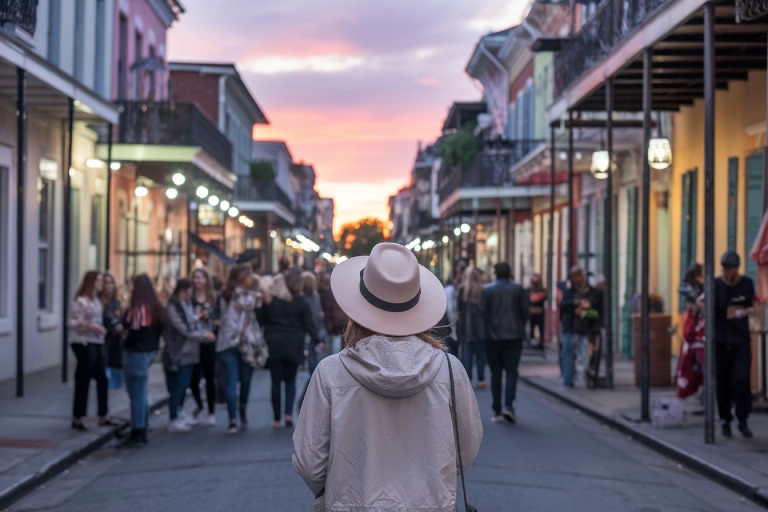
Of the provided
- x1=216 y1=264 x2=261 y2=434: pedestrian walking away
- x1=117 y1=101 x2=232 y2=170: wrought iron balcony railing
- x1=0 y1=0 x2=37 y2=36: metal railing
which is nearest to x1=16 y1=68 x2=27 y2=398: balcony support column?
x1=0 y1=0 x2=37 y2=36: metal railing

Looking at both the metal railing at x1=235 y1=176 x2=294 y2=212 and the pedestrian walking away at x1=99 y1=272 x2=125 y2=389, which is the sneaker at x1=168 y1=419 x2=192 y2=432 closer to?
the pedestrian walking away at x1=99 y1=272 x2=125 y2=389

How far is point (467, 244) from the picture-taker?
4244 centimetres

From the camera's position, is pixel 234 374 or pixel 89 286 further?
pixel 234 374

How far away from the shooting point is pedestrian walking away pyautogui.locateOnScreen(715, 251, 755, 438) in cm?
1106

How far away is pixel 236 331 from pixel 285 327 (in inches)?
19.1

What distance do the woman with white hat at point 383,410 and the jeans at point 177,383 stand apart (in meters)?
8.13

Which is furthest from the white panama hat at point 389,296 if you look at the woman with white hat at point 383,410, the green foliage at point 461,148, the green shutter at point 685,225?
the green foliage at point 461,148

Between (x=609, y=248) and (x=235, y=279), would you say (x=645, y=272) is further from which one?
(x=235, y=279)

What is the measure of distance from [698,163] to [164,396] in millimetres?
9142

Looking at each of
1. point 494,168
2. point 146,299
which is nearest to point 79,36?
point 146,299

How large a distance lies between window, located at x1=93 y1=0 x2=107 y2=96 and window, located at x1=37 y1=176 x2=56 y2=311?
3511 mm

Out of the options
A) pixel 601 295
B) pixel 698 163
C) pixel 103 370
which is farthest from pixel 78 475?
pixel 698 163

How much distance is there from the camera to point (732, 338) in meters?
11.1

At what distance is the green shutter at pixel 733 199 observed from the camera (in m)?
16.4
